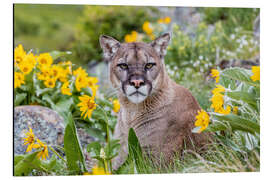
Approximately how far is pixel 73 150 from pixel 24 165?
446 millimetres

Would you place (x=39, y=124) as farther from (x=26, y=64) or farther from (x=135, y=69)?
(x=135, y=69)

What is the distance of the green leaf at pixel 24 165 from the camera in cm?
324

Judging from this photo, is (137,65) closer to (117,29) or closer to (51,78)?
(51,78)

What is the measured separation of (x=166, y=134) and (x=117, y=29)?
3043mm

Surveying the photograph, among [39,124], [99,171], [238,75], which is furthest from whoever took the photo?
[39,124]

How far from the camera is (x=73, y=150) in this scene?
132 inches

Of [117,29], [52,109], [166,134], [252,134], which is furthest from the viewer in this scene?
[117,29]

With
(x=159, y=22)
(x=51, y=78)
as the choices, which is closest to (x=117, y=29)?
(x=159, y=22)

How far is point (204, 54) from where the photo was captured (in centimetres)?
544

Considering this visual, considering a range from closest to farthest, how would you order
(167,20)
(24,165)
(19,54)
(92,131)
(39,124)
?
(24,165) → (39,124) → (19,54) → (92,131) → (167,20)

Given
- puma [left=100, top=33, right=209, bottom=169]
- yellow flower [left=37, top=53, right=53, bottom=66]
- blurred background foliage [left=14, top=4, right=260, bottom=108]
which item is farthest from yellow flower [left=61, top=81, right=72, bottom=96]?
puma [left=100, top=33, right=209, bottom=169]

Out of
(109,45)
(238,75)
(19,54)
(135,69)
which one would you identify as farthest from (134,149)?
(19,54)

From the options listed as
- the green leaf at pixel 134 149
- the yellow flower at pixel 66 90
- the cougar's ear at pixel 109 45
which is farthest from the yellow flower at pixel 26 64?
the green leaf at pixel 134 149
